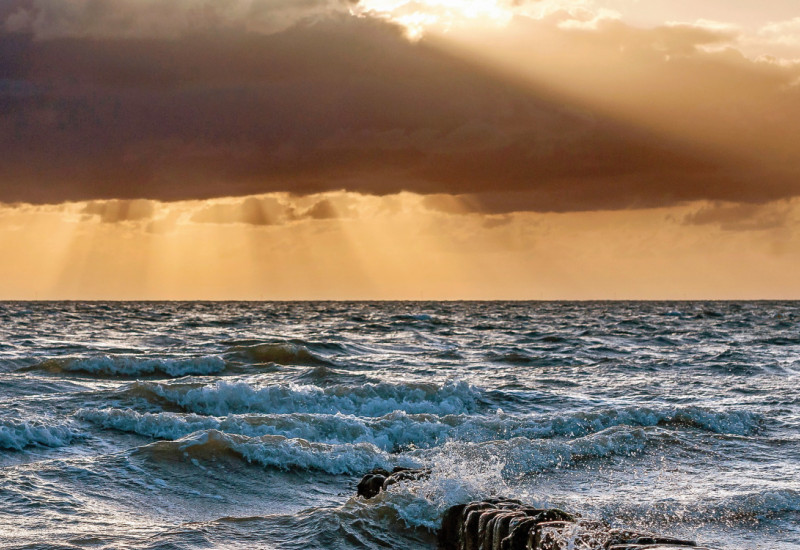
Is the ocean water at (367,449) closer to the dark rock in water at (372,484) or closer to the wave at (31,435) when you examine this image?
the wave at (31,435)

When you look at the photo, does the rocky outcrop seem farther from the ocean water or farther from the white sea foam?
the white sea foam

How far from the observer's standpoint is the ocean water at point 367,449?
27.5ft

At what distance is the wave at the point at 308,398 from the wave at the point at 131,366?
4.72m

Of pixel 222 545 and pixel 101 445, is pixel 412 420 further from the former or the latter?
pixel 222 545

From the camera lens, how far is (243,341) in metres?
32.6

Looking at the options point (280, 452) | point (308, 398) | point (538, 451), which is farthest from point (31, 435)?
point (538, 451)

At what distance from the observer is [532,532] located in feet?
20.1

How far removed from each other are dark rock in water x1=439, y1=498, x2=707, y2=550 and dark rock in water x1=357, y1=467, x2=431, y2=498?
4.50ft

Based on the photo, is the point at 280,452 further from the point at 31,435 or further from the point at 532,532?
the point at 532,532

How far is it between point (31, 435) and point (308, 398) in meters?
6.34

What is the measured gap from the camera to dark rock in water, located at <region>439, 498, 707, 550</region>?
582cm

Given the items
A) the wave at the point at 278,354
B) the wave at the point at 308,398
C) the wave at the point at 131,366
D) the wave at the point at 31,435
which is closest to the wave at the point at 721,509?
the wave at the point at 308,398

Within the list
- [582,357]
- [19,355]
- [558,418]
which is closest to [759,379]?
[582,357]

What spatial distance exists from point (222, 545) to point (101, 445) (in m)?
5.89
